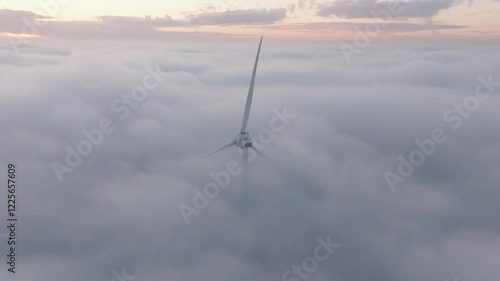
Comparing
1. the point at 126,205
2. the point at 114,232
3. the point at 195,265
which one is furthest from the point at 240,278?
the point at 126,205

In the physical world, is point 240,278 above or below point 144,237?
below


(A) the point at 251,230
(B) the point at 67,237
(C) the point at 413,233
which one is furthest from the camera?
(C) the point at 413,233

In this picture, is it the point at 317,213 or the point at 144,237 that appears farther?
the point at 317,213

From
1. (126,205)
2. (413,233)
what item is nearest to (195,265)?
(126,205)

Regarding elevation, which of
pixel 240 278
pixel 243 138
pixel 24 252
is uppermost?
pixel 243 138

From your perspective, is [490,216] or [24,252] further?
[490,216]

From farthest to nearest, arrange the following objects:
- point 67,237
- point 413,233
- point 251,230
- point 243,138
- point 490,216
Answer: point 490,216
point 413,233
point 251,230
point 67,237
point 243,138

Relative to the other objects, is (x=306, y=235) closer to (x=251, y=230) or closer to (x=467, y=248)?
(x=251, y=230)

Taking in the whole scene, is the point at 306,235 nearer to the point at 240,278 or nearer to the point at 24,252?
the point at 240,278

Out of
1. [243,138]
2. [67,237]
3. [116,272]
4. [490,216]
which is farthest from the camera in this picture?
[490,216]
